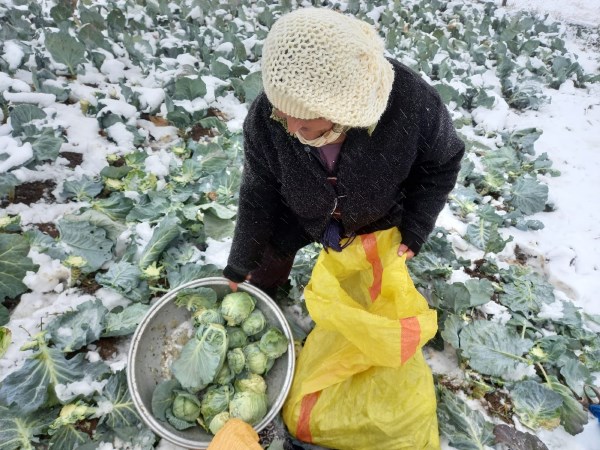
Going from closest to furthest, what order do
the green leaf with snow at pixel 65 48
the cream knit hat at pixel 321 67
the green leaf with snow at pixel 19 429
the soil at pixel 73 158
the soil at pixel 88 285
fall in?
the cream knit hat at pixel 321 67 → the green leaf with snow at pixel 19 429 → the soil at pixel 88 285 → the soil at pixel 73 158 → the green leaf with snow at pixel 65 48

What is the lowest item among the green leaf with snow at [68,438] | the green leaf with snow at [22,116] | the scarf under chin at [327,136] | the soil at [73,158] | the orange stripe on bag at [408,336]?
the green leaf with snow at [68,438]

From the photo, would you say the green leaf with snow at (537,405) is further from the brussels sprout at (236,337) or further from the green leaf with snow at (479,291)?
the brussels sprout at (236,337)

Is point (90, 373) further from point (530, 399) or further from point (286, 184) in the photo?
point (530, 399)

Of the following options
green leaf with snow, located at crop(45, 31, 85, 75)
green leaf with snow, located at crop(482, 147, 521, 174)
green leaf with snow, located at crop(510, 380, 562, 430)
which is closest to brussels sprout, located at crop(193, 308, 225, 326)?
green leaf with snow, located at crop(510, 380, 562, 430)

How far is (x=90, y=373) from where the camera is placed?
2.05 meters

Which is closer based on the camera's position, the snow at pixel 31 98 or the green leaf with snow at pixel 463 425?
the green leaf with snow at pixel 463 425

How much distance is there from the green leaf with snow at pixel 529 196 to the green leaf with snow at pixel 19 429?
12.2 feet

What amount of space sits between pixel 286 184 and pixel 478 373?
65.5 inches

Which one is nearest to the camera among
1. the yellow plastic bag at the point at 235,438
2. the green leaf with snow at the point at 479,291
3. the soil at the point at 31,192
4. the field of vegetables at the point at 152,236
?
the yellow plastic bag at the point at 235,438

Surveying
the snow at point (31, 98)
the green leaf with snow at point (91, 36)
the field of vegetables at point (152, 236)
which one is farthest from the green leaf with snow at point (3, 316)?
the green leaf with snow at point (91, 36)

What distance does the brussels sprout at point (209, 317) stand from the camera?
7.02 ft

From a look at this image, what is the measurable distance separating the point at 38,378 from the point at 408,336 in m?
1.76

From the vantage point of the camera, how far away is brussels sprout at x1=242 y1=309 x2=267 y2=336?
2.17 meters

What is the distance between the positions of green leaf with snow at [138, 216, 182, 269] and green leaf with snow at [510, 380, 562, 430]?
7.41 ft
